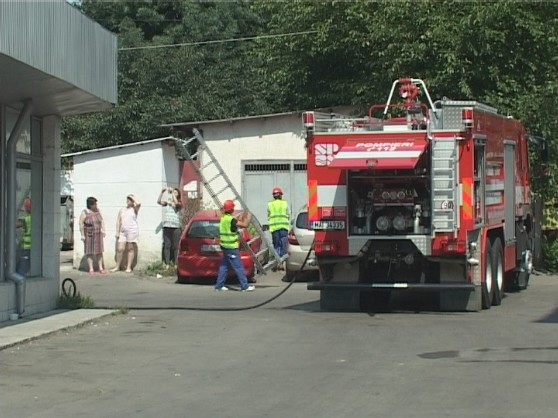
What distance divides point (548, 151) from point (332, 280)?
8.26m

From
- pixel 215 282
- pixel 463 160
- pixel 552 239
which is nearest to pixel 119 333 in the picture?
pixel 463 160

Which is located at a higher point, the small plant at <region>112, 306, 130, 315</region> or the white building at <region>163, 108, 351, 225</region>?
the white building at <region>163, 108, 351, 225</region>

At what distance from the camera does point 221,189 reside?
984 inches

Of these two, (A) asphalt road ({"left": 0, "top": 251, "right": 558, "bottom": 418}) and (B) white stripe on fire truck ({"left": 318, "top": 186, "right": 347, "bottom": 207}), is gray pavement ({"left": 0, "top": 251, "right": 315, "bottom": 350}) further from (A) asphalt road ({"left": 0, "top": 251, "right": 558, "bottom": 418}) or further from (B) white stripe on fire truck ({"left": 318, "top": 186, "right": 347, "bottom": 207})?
(B) white stripe on fire truck ({"left": 318, "top": 186, "right": 347, "bottom": 207})

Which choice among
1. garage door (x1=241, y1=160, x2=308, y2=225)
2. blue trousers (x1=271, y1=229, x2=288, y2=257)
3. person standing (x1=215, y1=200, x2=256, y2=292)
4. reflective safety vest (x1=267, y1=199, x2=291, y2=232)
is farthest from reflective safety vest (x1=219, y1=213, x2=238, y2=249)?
garage door (x1=241, y1=160, x2=308, y2=225)

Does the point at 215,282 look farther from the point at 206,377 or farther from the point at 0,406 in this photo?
the point at 0,406

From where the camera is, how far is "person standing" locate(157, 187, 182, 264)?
23359mm

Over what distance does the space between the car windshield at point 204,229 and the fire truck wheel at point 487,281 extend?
6590 mm

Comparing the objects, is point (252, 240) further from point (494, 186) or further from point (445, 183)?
point (445, 183)

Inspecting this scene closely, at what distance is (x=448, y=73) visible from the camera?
22.2 meters

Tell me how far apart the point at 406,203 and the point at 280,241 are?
8219mm

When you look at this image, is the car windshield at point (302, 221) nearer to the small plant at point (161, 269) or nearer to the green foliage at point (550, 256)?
the small plant at point (161, 269)

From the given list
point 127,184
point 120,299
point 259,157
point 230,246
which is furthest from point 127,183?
point 120,299

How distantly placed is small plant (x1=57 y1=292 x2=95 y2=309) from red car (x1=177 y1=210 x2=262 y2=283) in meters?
4.71
